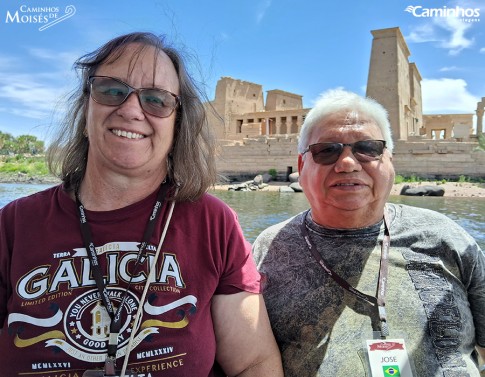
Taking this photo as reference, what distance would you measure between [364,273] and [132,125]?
1.28 m

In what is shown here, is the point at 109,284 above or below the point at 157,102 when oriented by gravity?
below

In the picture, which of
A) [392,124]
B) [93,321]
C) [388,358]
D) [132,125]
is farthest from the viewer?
[392,124]

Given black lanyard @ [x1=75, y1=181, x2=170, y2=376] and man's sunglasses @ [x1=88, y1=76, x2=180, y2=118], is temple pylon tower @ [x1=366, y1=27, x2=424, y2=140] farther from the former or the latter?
black lanyard @ [x1=75, y1=181, x2=170, y2=376]

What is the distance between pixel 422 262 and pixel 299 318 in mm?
652

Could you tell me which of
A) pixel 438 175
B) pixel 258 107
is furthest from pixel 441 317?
pixel 258 107

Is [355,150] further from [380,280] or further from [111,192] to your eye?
[111,192]

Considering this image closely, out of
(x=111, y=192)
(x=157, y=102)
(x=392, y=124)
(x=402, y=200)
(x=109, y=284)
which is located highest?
(x=392, y=124)

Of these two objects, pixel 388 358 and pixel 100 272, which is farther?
pixel 388 358

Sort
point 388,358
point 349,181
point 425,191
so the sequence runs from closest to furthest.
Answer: point 388,358 → point 349,181 → point 425,191

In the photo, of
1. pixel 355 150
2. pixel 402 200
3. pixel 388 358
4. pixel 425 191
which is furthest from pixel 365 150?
pixel 425 191

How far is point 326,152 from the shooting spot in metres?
2.22

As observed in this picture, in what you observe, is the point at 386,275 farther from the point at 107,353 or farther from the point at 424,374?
the point at 107,353

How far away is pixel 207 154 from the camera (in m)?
2.14

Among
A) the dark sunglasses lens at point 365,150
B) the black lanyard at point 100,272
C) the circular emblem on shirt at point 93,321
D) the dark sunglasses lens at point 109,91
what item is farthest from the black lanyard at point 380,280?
the dark sunglasses lens at point 109,91
